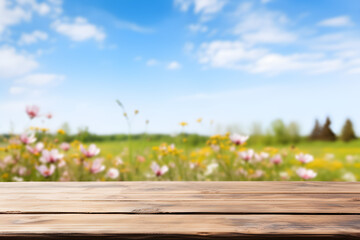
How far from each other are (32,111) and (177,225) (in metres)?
2.26

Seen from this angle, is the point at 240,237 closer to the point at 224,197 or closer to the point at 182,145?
the point at 224,197

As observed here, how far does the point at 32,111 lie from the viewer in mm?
2855

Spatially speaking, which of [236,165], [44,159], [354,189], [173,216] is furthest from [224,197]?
[236,165]

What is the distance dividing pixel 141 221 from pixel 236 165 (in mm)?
2238

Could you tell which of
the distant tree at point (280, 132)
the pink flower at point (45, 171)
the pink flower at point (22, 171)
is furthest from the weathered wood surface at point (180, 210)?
the distant tree at point (280, 132)

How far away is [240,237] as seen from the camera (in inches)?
34.6

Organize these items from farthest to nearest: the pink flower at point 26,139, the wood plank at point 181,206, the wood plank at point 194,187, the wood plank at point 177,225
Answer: the pink flower at point 26,139, the wood plank at point 194,187, the wood plank at point 181,206, the wood plank at point 177,225

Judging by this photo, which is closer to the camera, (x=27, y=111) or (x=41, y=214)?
(x=41, y=214)

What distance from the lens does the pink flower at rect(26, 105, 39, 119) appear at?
284 cm

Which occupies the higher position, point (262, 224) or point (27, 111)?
point (27, 111)

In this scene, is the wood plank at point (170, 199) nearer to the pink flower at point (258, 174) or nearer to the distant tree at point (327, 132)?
the pink flower at point (258, 174)

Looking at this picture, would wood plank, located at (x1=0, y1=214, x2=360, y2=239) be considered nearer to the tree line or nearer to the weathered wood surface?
the weathered wood surface

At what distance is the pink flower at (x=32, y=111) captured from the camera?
284 centimetres

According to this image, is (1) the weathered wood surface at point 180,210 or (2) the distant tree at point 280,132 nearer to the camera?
(1) the weathered wood surface at point 180,210
